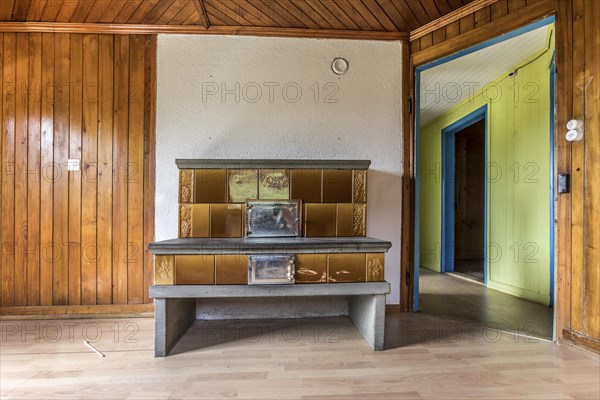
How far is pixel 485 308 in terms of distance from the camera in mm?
3066

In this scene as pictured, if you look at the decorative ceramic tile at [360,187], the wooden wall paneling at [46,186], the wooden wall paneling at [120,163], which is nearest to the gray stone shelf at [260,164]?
the decorative ceramic tile at [360,187]

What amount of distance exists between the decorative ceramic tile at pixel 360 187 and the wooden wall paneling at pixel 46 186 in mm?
2637

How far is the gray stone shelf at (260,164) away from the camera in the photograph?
2.62 m

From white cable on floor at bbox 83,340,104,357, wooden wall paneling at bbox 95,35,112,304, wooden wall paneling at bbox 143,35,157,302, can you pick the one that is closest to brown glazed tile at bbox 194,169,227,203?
wooden wall paneling at bbox 143,35,157,302

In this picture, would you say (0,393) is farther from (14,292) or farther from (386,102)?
(386,102)

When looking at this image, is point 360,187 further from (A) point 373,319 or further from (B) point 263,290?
(B) point 263,290

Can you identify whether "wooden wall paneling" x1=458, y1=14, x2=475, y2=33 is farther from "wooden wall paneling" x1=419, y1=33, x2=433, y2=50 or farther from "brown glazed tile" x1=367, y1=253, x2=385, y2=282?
"brown glazed tile" x1=367, y1=253, x2=385, y2=282

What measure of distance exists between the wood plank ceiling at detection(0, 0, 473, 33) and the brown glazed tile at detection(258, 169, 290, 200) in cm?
135

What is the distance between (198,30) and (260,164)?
1.37m

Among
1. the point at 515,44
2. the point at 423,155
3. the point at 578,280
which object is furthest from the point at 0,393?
the point at 423,155

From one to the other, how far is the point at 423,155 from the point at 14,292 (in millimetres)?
5854

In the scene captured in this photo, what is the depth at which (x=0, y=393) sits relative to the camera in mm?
1629

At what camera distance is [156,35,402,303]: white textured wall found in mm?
2840

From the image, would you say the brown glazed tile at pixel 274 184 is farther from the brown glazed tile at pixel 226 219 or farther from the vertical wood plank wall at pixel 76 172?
the vertical wood plank wall at pixel 76 172
